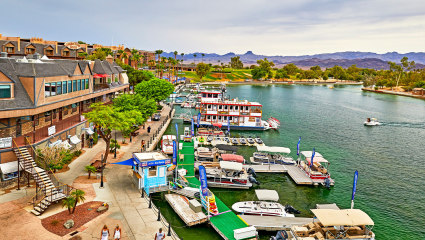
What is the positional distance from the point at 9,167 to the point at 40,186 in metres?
4.29

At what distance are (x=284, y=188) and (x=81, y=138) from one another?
31523 mm

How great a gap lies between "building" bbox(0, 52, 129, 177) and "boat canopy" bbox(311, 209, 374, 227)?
30.8 metres

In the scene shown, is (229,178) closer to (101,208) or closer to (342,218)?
(342,218)

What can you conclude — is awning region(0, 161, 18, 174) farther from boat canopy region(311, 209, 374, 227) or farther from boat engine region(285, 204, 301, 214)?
boat canopy region(311, 209, 374, 227)

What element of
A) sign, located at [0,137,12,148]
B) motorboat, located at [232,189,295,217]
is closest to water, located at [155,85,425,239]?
motorboat, located at [232,189,295,217]

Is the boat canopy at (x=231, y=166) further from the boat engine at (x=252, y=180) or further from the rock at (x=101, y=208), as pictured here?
the rock at (x=101, y=208)

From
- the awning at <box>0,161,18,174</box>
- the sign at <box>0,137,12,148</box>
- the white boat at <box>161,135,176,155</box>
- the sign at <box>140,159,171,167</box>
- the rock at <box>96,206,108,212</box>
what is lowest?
the rock at <box>96,206,108,212</box>

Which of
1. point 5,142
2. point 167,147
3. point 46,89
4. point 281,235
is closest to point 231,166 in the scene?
point 281,235

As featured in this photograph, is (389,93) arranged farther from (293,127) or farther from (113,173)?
(113,173)

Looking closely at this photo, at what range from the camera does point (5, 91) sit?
30188mm

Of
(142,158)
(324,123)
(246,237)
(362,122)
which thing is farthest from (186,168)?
(362,122)

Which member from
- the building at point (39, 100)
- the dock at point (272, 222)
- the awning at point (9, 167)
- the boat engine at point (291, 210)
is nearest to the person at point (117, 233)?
the dock at point (272, 222)

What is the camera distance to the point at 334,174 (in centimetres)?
4541

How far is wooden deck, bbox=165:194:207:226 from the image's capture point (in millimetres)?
27406
